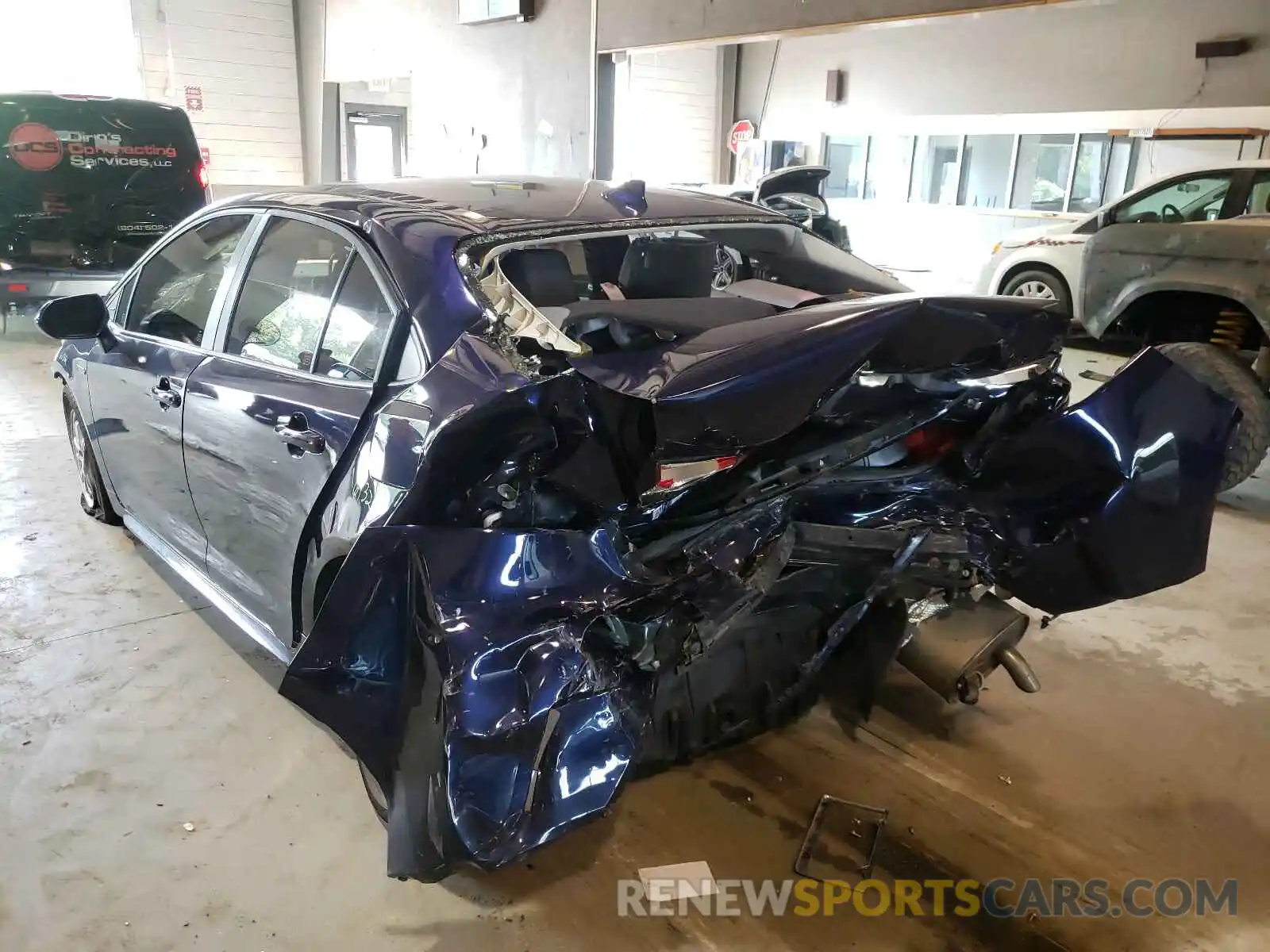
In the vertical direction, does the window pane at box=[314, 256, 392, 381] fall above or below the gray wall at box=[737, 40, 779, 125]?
below

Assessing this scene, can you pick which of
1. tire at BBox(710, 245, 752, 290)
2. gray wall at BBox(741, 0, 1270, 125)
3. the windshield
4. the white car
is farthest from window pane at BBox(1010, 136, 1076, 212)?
tire at BBox(710, 245, 752, 290)

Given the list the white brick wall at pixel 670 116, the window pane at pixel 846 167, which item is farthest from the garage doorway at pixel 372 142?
the window pane at pixel 846 167

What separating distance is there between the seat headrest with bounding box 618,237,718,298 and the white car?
3596 mm

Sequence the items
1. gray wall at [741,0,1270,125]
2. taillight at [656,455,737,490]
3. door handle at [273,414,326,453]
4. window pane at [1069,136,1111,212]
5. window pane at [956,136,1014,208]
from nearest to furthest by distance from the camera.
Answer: taillight at [656,455,737,490] < door handle at [273,414,326,453] < gray wall at [741,0,1270,125] < window pane at [1069,136,1111,212] < window pane at [956,136,1014,208]

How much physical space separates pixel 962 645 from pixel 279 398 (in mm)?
1913

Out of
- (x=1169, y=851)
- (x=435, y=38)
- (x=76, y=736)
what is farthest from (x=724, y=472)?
(x=435, y=38)

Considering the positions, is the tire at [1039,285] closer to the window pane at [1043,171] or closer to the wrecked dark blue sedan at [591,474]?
the window pane at [1043,171]

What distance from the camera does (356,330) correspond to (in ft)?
7.41

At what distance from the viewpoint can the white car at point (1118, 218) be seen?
21.3 feet

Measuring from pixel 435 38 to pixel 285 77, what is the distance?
13.7 ft

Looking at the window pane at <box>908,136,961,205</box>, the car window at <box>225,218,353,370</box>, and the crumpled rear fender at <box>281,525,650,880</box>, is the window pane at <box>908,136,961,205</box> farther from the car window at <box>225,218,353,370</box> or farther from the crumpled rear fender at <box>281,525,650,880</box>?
the crumpled rear fender at <box>281,525,650,880</box>

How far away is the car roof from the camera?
7.71 feet

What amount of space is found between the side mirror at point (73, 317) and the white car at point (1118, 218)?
4.79 meters

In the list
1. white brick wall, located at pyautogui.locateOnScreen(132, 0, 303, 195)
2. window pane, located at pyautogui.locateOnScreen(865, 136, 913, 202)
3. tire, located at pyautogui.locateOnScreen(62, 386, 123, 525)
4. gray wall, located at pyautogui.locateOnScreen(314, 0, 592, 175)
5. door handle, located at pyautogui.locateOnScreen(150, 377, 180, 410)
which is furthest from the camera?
window pane, located at pyautogui.locateOnScreen(865, 136, 913, 202)
